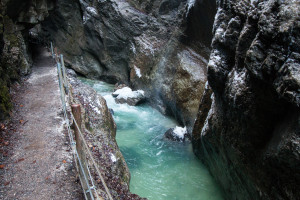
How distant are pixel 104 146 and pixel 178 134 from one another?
6.16m

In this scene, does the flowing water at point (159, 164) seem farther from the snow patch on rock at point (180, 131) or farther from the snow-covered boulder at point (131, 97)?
the snow-covered boulder at point (131, 97)

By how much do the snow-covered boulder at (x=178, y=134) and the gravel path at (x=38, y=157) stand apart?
22.9ft

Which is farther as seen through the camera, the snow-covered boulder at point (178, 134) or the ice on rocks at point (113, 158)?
the snow-covered boulder at point (178, 134)

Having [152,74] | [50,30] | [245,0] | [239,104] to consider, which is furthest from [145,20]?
[239,104]

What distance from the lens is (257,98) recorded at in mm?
5930

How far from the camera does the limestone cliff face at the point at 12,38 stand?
8898mm

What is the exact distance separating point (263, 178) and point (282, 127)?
169 cm

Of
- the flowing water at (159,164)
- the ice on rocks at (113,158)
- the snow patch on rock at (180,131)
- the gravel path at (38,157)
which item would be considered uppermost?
the gravel path at (38,157)

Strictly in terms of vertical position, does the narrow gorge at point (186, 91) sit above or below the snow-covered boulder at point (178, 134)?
above

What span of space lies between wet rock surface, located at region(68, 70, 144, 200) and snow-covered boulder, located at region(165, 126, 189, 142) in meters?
4.47

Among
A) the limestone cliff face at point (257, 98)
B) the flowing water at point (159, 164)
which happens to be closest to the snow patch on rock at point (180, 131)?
Answer: the flowing water at point (159, 164)

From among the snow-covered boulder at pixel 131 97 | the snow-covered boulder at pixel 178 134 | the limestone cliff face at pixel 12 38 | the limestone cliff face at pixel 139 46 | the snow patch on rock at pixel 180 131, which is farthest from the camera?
the snow-covered boulder at pixel 131 97

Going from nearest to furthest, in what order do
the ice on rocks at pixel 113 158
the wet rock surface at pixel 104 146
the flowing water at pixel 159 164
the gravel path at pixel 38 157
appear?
the gravel path at pixel 38 157, the wet rock surface at pixel 104 146, the ice on rocks at pixel 113 158, the flowing water at pixel 159 164

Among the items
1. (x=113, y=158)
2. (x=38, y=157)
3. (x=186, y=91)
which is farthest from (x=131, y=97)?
(x=38, y=157)
